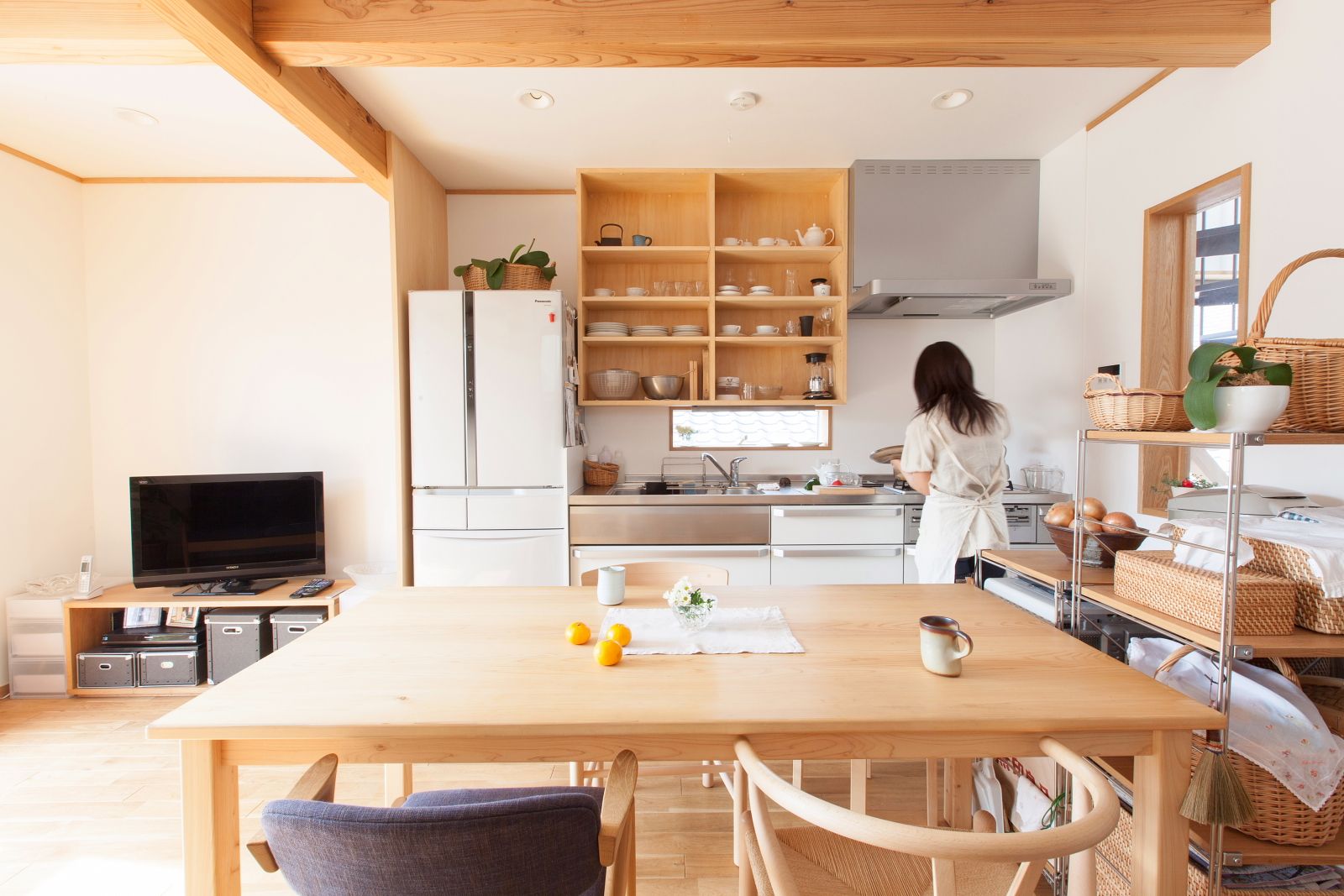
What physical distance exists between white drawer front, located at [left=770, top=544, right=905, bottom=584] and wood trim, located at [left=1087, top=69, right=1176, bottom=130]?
2208mm

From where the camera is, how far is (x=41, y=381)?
316 cm

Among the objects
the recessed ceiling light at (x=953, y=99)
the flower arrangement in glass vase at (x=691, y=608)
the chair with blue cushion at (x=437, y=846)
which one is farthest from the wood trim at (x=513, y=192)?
the chair with blue cushion at (x=437, y=846)

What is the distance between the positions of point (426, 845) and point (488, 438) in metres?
2.55

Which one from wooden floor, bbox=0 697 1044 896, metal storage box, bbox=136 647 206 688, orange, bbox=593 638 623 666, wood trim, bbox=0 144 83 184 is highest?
wood trim, bbox=0 144 83 184

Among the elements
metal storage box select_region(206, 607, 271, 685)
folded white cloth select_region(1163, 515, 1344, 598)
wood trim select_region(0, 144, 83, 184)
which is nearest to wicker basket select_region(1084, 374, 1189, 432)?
folded white cloth select_region(1163, 515, 1344, 598)

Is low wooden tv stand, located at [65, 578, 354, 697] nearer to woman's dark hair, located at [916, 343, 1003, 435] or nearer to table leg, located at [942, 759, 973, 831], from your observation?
table leg, located at [942, 759, 973, 831]

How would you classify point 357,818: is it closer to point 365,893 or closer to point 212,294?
point 365,893

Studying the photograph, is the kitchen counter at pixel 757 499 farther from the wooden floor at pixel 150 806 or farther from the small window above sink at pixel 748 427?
the wooden floor at pixel 150 806

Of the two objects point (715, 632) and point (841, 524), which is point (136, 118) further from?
point (841, 524)

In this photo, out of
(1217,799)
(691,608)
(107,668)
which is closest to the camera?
(1217,799)

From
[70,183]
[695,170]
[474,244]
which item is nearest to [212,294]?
[70,183]

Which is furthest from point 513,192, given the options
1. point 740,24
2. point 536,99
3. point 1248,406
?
point 1248,406

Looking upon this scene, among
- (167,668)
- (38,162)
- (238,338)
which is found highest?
(38,162)

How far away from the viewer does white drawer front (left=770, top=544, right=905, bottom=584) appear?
10.5 ft
